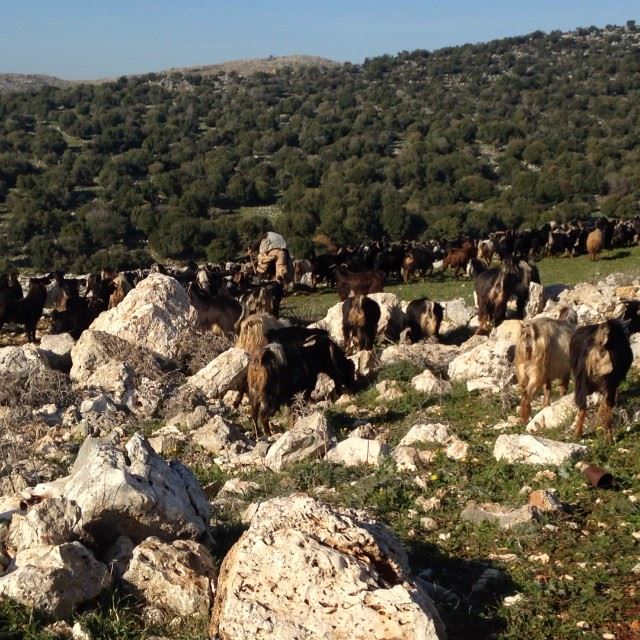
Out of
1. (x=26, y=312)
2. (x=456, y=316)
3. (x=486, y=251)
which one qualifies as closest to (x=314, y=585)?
(x=456, y=316)

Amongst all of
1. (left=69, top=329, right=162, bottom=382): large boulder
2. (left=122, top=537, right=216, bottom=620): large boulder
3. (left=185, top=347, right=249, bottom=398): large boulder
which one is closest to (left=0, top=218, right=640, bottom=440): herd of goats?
(left=185, top=347, right=249, bottom=398): large boulder

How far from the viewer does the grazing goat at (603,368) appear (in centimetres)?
884

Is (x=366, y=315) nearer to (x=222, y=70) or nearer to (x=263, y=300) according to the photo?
(x=263, y=300)

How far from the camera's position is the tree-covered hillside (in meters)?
50.9

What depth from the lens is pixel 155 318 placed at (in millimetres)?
15469

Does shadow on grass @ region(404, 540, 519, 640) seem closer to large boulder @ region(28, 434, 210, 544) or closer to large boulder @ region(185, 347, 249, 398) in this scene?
large boulder @ region(28, 434, 210, 544)

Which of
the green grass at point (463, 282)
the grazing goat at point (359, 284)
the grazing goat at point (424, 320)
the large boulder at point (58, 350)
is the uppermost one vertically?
the grazing goat at point (424, 320)

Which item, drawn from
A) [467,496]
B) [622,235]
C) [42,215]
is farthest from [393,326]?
[42,215]

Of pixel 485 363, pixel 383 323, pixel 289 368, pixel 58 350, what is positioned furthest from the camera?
pixel 383 323

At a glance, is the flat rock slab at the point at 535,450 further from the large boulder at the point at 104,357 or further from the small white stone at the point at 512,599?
the large boulder at the point at 104,357

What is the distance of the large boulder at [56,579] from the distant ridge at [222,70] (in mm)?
105486

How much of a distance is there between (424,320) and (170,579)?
35.4 feet

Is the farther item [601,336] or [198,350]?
[198,350]

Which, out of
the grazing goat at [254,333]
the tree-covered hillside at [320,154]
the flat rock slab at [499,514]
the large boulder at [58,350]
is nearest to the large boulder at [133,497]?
the flat rock slab at [499,514]
